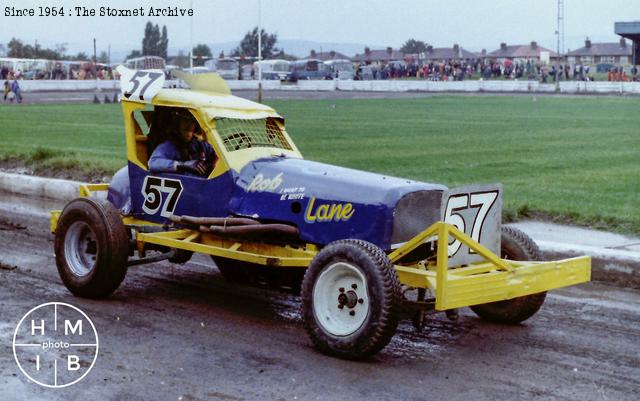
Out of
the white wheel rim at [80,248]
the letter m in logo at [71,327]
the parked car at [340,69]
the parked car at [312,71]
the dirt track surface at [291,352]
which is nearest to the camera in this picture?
the dirt track surface at [291,352]

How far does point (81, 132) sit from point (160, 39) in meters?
84.6

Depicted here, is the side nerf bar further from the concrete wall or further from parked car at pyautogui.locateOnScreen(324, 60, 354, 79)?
parked car at pyautogui.locateOnScreen(324, 60, 354, 79)

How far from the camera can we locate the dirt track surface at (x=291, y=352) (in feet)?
19.1

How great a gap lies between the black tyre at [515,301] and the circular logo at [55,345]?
108 inches

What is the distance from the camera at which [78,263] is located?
324 inches

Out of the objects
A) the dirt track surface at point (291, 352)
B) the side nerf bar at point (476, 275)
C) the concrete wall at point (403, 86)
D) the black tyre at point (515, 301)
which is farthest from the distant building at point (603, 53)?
the side nerf bar at point (476, 275)

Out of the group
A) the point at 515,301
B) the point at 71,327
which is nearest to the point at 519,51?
the point at 515,301

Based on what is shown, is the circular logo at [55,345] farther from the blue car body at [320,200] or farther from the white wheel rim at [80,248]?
the blue car body at [320,200]

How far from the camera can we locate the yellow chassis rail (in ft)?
20.6

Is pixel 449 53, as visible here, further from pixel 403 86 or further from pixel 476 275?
pixel 476 275

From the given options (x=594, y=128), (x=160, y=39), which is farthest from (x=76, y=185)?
(x=160, y=39)

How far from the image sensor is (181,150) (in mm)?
8281

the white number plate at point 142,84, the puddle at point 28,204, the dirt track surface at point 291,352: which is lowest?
the dirt track surface at point 291,352

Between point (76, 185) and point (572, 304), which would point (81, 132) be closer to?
point (76, 185)
